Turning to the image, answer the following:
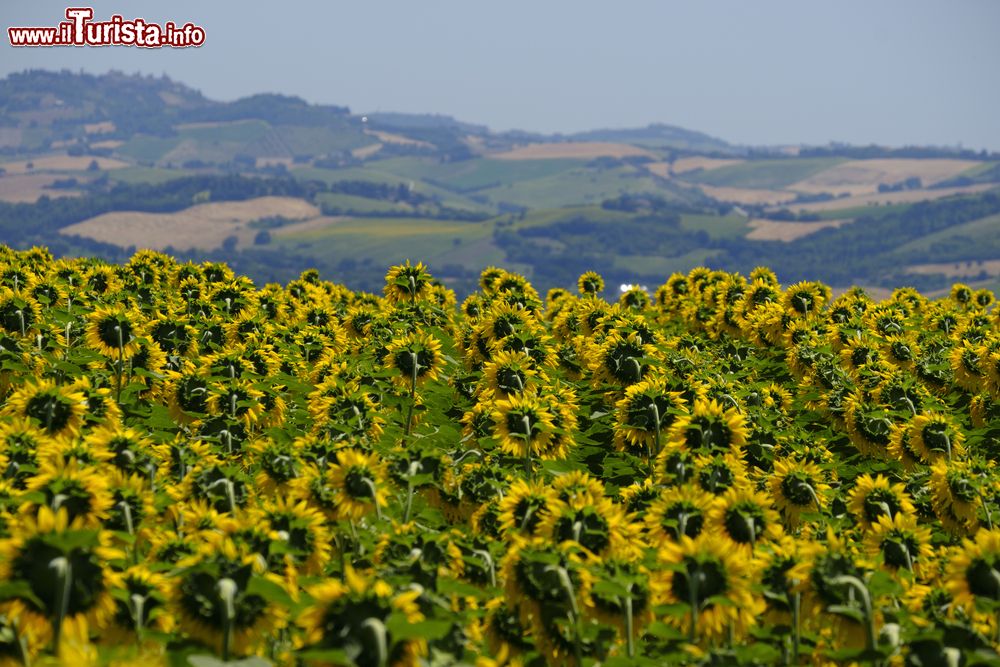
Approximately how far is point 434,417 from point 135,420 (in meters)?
3.88

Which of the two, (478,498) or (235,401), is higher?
(235,401)

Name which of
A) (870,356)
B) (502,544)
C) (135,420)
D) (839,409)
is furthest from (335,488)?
(870,356)

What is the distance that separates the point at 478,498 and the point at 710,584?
3048 mm

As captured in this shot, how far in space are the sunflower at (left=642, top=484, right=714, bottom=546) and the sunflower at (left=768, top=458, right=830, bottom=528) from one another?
243 cm

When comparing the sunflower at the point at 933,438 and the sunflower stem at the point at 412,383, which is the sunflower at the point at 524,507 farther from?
the sunflower at the point at 933,438

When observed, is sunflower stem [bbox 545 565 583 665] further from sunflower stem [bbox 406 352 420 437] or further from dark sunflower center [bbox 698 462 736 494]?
sunflower stem [bbox 406 352 420 437]

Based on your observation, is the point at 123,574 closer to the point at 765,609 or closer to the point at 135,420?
the point at 765,609

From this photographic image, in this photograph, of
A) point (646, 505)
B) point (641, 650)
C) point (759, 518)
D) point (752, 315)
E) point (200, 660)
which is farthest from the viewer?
point (752, 315)

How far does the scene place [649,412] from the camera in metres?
10.4

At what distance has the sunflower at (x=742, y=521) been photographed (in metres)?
7.04

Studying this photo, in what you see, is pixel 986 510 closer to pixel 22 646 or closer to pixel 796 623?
pixel 796 623

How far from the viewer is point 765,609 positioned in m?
6.52

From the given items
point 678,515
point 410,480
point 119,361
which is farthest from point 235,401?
point 678,515

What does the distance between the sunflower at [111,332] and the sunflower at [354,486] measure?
5292 millimetres
